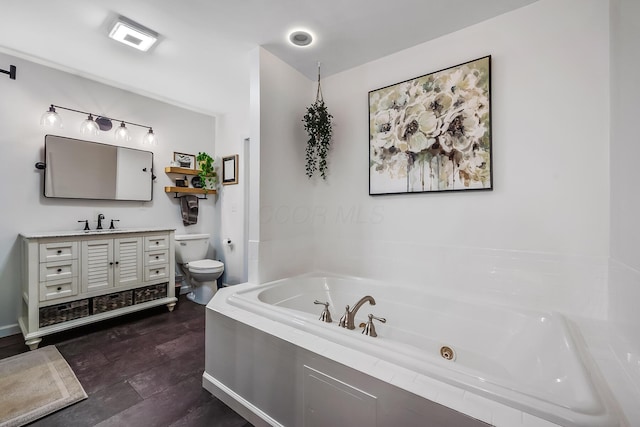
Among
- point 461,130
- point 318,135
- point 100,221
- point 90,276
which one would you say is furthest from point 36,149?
point 461,130

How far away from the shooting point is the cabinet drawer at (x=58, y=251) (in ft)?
6.96

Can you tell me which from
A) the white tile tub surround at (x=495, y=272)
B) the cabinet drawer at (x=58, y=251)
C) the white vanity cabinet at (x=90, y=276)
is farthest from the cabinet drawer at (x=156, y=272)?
the white tile tub surround at (x=495, y=272)

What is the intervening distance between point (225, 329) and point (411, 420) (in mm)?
1068

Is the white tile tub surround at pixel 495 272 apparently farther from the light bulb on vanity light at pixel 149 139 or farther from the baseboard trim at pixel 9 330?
the baseboard trim at pixel 9 330

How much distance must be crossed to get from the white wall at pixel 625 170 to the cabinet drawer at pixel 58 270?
3444 millimetres

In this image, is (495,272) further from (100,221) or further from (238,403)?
(100,221)

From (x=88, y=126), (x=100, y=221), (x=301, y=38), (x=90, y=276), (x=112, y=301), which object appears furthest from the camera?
(x=100, y=221)

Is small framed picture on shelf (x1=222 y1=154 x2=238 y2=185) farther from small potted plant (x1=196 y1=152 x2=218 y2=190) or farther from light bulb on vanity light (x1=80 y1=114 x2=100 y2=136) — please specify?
light bulb on vanity light (x1=80 y1=114 x2=100 y2=136)

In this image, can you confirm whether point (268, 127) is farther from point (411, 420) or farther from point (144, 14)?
point (411, 420)

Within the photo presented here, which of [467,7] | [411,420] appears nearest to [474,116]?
[467,7]

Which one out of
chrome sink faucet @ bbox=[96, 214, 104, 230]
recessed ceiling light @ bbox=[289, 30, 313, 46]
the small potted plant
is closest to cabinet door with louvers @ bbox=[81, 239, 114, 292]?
chrome sink faucet @ bbox=[96, 214, 104, 230]

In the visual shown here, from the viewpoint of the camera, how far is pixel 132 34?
1898 mm

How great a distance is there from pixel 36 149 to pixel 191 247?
1.63m

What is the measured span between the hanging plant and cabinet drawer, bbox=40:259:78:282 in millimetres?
2113
